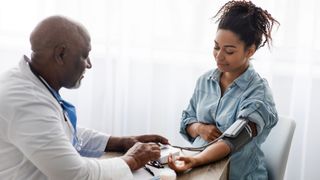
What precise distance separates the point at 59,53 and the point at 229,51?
707 mm

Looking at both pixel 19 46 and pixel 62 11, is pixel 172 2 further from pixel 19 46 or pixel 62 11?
pixel 19 46

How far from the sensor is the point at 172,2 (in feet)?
7.29

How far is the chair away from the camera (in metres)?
1.57

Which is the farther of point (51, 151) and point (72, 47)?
point (72, 47)

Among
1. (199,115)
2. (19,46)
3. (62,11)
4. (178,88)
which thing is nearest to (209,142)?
(199,115)

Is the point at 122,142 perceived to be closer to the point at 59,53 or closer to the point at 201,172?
the point at 201,172

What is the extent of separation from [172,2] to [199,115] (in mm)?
821

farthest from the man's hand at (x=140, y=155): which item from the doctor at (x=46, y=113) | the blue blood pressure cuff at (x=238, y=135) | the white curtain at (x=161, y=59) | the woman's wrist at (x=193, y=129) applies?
the white curtain at (x=161, y=59)

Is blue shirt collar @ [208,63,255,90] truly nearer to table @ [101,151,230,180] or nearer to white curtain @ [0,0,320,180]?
table @ [101,151,230,180]

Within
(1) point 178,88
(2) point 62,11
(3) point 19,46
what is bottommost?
(1) point 178,88

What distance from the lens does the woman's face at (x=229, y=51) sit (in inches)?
60.0

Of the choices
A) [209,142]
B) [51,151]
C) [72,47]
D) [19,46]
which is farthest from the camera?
[19,46]

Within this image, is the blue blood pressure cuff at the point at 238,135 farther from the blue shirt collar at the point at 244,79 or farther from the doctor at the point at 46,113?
the doctor at the point at 46,113

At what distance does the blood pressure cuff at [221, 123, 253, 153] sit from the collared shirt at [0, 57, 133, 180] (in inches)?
17.8
